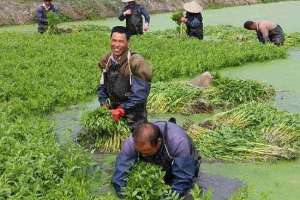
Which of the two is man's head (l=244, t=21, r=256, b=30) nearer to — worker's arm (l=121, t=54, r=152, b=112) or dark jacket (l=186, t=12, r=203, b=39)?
dark jacket (l=186, t=12, r=203, b=39)

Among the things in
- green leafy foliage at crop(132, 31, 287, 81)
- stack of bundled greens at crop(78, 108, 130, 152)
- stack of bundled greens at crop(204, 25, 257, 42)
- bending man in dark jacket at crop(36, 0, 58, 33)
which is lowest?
stack of bundled greens at crop(204, 25, 257, 42)

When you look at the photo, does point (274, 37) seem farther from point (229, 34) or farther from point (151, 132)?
point (151, 132)

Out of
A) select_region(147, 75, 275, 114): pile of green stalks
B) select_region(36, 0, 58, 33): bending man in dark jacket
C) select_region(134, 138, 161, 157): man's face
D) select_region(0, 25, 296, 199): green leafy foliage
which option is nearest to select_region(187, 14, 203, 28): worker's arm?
select_region(0, 25, 296, 199): green leafy foliage

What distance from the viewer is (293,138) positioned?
6.96 metres

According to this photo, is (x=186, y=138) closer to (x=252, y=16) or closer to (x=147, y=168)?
(x=147, y=168)

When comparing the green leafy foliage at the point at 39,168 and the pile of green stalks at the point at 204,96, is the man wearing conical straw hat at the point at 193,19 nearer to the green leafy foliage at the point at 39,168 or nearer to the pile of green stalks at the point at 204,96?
the pile of green stalks at the point at 204,96

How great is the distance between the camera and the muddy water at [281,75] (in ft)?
30.2

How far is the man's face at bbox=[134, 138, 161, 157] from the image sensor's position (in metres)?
4.77

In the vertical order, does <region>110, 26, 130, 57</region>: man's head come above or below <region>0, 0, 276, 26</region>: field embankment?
above

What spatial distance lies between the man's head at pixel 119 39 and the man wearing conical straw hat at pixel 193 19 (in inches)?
339

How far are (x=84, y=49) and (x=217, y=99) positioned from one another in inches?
197

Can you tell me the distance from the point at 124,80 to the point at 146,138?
5.72ft

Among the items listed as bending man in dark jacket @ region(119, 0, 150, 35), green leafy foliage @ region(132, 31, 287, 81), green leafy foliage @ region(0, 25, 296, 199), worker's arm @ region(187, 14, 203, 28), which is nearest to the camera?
green leafy foliage @ region(0, 25, 296, 199)

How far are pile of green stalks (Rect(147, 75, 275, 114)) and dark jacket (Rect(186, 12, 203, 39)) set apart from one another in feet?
18.7
